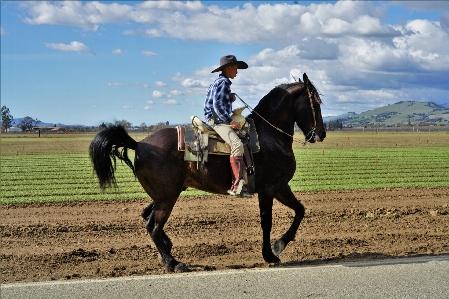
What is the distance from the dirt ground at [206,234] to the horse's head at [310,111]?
2.00 metres

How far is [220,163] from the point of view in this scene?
26.0ft

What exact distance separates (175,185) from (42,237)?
4023 mm

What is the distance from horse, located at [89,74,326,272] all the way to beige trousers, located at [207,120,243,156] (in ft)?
0.99

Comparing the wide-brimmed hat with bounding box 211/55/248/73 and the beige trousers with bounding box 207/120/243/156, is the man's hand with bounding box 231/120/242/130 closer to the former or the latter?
the beige trousers with bounding box 207/120/243/156

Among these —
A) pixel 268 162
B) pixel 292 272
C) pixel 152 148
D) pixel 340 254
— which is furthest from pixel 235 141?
pixel 340 254

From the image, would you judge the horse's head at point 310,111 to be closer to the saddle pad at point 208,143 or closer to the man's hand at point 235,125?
the saddle pad at point 208,143

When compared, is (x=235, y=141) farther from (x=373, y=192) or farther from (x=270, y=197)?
(x=373, y=192)

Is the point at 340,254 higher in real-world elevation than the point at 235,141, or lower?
lower

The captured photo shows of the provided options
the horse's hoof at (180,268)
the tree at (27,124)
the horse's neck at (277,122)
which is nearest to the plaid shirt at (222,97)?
the horse's neck at (277,122)

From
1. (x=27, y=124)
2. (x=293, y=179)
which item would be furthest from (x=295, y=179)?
(x=27, y=124)

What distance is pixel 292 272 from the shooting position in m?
6.95

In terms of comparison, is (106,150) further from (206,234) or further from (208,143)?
(206,234)

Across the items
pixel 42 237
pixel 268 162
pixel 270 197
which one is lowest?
pixel 42 237

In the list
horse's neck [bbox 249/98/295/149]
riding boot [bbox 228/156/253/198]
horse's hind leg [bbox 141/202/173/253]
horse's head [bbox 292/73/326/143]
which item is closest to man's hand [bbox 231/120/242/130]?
riding boot [bbox 228/156/253/198]
